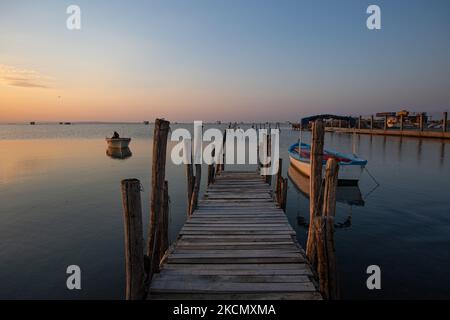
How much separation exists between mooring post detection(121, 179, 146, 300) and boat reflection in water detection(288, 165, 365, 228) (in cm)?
848

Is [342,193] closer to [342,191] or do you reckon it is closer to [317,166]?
[342,191]

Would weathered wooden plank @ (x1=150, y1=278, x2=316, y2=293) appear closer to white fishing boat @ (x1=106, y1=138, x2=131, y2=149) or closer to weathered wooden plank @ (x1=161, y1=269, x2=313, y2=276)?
weathered wooden plank @ (x1=161, y1=269, x2=313, y2=276)

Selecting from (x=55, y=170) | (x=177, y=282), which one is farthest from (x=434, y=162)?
(x=55, y=170)

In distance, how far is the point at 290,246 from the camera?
6164 millimetres

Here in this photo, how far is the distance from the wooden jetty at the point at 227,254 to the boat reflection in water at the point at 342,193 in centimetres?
460

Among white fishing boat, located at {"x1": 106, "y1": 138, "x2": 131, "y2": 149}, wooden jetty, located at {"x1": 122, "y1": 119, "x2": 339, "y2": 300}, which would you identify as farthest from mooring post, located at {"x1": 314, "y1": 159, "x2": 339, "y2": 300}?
white fishing boat, located at {"x1": 106, "y1": 138, "x2": 131, "y2": 149}

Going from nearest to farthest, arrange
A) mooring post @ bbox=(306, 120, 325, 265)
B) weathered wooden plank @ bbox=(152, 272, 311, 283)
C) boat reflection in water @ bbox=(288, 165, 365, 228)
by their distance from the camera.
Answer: weathered wooden plank @ bbox=(152, 272, 311, 283)
mooring post @ bbox=(306, 120, 325, 265)
boat reflection in water @ bbox=(288, 165, 365, 228)

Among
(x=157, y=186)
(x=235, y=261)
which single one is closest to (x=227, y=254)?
(x=235, y=261)

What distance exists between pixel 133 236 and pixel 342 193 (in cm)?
1367

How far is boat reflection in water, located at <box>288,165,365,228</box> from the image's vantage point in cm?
1147

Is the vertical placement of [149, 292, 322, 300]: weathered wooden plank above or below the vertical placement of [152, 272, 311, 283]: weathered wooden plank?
below

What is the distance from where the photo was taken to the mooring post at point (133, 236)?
163 inches
